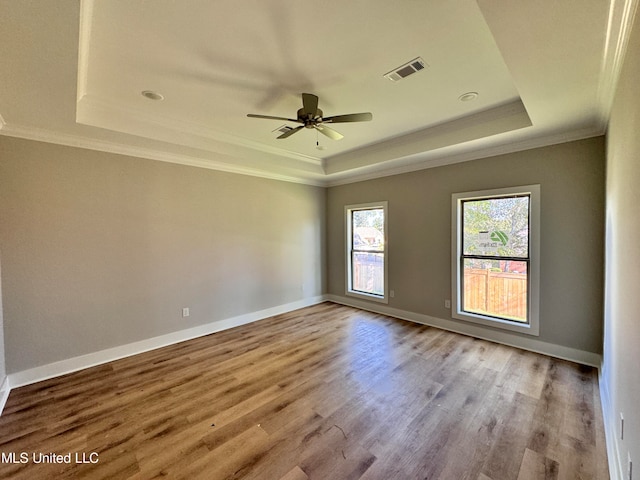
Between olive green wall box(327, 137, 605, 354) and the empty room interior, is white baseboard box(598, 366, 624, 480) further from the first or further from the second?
olive green wall box(327, 137, 605, 354)

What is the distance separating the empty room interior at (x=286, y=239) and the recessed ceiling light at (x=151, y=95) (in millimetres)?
25

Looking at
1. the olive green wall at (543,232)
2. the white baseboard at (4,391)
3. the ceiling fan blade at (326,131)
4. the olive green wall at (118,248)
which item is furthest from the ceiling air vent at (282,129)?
the white baseboard at (4,391)

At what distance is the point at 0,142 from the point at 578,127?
6.12 m

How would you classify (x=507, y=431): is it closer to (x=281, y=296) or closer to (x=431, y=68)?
(x=431, y=68)

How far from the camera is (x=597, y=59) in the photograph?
183 cm

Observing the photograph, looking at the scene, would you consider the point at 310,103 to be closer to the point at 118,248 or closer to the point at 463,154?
the point at 463,154

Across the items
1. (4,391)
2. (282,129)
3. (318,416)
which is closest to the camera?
(318,416)

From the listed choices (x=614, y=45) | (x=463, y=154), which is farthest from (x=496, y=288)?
(x=614, y=45)

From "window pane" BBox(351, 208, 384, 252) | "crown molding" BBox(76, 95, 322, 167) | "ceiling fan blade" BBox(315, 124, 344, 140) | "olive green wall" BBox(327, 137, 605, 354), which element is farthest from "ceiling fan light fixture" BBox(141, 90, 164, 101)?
"window pane" BBox(351, 208, 384, 252)

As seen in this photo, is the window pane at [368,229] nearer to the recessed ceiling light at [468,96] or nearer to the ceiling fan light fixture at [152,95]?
the recessed ceiling light at [468,96]

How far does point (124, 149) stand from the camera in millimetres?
3451

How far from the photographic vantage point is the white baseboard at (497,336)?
125 inches

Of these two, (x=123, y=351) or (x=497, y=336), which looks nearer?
(x=123, y=351)

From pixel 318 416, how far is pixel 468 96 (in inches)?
134
